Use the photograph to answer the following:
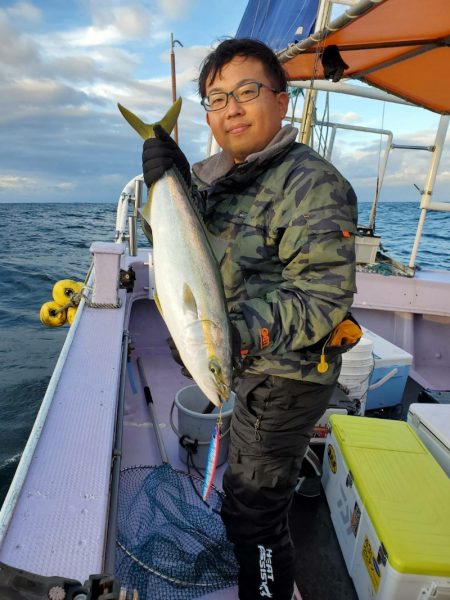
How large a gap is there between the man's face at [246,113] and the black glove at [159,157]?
0.25 metres

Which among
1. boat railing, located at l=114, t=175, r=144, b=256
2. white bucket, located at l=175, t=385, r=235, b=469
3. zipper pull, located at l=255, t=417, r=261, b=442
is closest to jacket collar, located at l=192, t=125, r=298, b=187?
zipper pull, located at l=255, t=417, r=261, b=442

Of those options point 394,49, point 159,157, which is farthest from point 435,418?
point 394,49

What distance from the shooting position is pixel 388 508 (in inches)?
93.8

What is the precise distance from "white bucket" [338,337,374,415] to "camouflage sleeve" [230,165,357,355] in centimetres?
Answer: 249

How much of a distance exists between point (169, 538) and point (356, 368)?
238 centimetres

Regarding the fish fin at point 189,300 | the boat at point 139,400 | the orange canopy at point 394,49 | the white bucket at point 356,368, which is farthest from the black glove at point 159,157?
the white bucket at point 356,368

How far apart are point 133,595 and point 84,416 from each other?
1.23m

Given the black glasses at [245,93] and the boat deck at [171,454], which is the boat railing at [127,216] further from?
the black glasses at [245,93]

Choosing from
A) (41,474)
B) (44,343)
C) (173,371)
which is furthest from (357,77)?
(44,343)

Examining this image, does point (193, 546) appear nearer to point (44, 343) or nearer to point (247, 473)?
point (247, 473)

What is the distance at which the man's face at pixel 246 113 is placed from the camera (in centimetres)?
201

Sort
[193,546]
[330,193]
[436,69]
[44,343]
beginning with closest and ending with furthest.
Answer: [330,193] < [193,546] < [436,69] < [44,343]

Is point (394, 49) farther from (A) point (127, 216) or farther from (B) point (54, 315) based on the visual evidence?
(B) point (54, 315)

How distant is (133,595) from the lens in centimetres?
138
